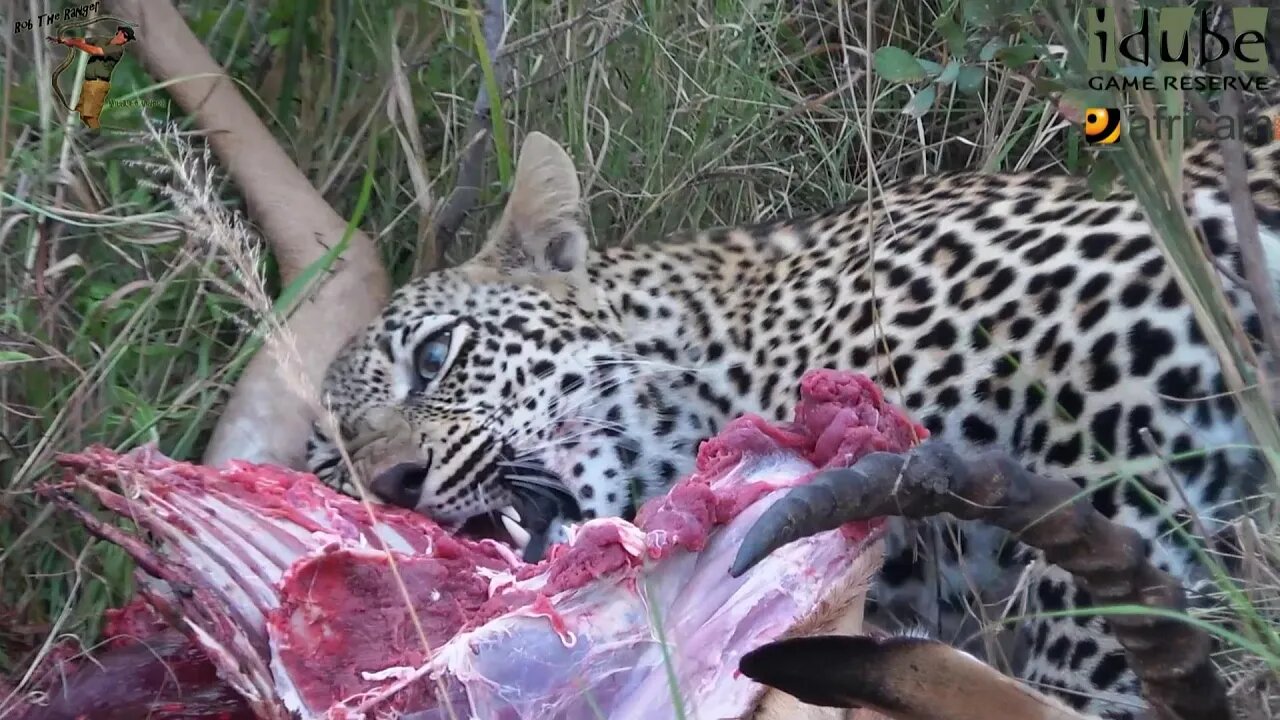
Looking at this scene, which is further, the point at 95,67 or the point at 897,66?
the point at 95,67

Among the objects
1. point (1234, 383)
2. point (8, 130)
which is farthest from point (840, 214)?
point (8, 130)

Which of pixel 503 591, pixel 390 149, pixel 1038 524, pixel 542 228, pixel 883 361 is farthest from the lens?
pixel 390 149

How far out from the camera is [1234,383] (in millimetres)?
1572

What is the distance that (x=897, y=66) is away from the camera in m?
1.98

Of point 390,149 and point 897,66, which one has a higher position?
point 897,66

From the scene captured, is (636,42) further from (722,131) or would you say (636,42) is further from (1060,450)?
(1060,450)

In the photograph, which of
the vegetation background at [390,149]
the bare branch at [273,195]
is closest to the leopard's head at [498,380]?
the bare branch at [273,195]

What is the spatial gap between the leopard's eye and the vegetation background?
0.33m

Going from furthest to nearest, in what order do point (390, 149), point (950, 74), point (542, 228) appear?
point (390, 149), point (542, 228), point (950, 74)

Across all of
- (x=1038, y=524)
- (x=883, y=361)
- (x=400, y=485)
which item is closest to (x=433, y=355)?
(x=400, y=485)

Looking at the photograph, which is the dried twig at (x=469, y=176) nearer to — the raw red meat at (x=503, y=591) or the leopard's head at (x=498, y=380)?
the leopard's head at (x=498, y=380)

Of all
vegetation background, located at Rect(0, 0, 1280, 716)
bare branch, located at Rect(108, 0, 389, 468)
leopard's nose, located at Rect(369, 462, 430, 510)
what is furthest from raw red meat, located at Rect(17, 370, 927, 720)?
bare branch, located at Rect(108, 0, 389, 468)

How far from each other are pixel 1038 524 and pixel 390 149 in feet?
6.59

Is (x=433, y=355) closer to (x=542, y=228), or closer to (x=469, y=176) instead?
(x=542, y=228)
